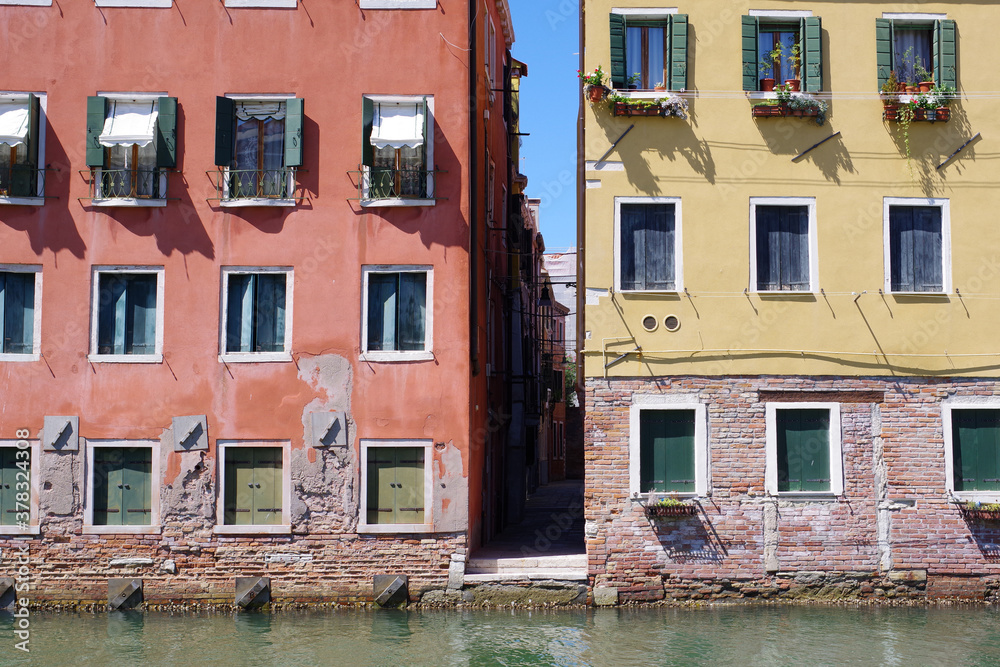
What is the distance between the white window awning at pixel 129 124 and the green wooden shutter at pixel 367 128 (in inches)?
121

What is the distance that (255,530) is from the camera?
14.6 m

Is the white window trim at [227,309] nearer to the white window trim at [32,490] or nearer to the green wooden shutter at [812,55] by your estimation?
the white window trim at [32,490]

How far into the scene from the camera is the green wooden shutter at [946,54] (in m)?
14.7

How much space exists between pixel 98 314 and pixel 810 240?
10.5 m

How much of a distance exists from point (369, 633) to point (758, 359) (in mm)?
6596

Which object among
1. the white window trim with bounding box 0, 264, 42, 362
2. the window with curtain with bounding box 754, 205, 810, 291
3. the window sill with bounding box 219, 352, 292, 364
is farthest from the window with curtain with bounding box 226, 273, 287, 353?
the window with curtain with bounding box 754, 205, 810, 291

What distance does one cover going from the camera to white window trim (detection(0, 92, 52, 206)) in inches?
587

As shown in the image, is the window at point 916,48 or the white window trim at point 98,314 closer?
the window at point 916,48

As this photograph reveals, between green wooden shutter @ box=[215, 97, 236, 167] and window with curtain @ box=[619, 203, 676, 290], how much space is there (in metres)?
5.81

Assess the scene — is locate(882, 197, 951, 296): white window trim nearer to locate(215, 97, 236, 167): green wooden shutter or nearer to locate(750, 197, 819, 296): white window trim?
locate(750, 197, 819, 296): white window trim

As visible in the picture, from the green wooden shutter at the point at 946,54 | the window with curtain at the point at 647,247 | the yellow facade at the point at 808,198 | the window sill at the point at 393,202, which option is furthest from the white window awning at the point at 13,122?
the green wooden shutter at the point at 946,54

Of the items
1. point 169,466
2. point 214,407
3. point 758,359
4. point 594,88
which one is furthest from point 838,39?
point 169,466

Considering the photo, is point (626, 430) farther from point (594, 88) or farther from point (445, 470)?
point (594, 88)

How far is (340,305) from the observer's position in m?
14.9
